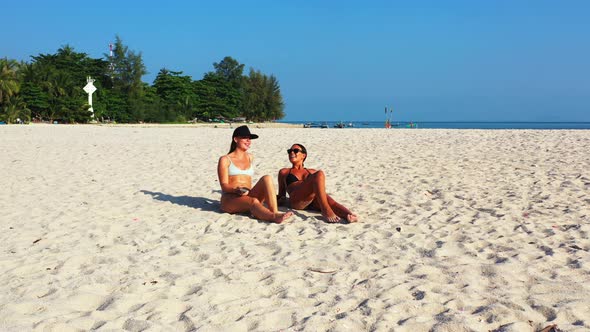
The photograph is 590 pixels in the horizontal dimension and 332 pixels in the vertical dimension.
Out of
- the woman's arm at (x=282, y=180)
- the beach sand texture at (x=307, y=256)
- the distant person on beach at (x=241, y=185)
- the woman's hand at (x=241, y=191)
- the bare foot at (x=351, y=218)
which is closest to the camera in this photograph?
the beach sand texture at (x=307, y=256)

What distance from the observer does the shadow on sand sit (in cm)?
737

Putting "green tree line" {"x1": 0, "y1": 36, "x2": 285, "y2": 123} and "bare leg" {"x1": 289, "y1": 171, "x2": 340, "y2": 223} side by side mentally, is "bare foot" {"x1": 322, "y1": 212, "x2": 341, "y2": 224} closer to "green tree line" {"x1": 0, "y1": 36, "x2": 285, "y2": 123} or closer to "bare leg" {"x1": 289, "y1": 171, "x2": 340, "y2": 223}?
"bare leg" {"x1": 289, "y1": 171, "x2": 340, "y2": 223}

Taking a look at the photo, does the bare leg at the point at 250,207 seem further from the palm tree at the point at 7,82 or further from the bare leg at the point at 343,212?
the palm tree at the point at 7,82

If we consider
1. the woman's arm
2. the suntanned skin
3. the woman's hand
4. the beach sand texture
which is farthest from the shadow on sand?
the woman's arm

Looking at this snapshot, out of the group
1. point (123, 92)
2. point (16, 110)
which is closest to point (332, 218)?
point (16, 110)

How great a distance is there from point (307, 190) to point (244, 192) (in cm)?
77

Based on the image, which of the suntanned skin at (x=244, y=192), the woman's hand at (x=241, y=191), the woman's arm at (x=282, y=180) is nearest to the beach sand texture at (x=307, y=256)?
the suntanned skin at (x=244, y=192)

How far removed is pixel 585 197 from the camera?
7.43 meters

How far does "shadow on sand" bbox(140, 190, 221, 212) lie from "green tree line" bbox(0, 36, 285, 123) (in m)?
46.4

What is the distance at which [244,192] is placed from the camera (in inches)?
254

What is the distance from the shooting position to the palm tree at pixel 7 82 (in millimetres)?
48719

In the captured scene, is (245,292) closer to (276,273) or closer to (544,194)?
(276,273)

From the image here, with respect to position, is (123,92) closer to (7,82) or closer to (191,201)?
(7,82)

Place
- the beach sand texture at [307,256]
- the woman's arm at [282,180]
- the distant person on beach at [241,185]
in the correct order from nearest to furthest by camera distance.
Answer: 1. the beach sand texture at [307,256]
2. the distant person on beach at [241,185]
3. the woman's arm at [282,180]
